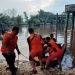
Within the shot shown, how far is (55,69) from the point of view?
13922 mm

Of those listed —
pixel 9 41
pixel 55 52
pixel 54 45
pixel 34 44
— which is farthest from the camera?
pixel 55 52

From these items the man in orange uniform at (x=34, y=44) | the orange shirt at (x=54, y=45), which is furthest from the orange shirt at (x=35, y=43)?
the orange shirt at (x=54, y=45)

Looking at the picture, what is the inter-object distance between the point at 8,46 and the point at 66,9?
10.8 metres

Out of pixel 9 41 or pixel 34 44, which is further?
pixel 34 44

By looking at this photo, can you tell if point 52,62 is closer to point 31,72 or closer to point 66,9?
point 31,72

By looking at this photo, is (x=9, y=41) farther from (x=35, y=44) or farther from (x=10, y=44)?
(x=35, y=44)

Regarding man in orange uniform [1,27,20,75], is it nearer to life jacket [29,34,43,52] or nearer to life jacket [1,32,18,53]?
life jacket [1,32,18,53]

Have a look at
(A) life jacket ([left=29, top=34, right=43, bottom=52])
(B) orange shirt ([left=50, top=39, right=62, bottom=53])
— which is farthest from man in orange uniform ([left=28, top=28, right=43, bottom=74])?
(B) orange shirt ([left=50, top=39, right=62, bottom=53])

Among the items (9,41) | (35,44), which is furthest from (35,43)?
(9,41)

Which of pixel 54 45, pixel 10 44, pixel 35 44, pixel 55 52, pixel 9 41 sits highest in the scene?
pixel 9 41

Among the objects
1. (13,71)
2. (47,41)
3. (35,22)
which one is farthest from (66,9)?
(35,22)

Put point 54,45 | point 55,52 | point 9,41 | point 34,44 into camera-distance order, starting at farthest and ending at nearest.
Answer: point 55,52
point 54,45
point 34,44
point 9,41

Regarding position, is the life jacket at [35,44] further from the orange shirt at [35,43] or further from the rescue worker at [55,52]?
the rescue worker at [55,52]

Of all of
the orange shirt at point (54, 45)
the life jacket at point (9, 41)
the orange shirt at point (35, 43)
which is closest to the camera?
the life jacket at point (9, 41)
